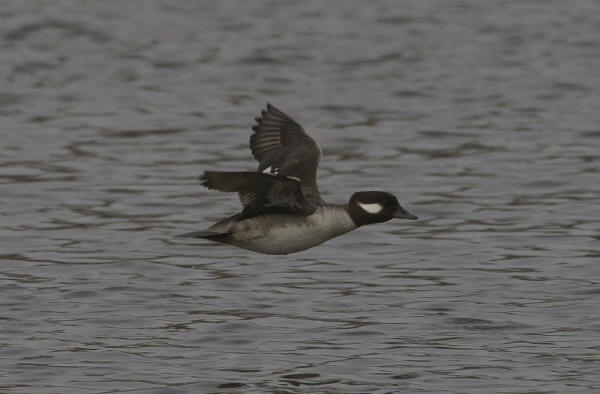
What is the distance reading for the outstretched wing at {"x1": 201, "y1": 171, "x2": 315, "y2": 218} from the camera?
10.7 m

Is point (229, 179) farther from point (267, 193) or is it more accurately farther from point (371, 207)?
point (371, 207)

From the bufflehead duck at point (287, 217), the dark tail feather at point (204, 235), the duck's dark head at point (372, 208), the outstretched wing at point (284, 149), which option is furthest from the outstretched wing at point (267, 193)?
the outstretched wing at point (284, 149)

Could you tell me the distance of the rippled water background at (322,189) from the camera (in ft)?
36.9

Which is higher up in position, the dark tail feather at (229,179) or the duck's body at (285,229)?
the dark tail feather at (229,179)

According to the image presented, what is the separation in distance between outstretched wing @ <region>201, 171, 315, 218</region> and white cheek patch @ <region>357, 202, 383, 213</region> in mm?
409

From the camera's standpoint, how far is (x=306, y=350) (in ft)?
37.4

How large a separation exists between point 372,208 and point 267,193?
3.01ft

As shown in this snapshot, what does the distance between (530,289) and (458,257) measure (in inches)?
54.0

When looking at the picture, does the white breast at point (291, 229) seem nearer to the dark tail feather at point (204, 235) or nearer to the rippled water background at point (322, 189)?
the dark tail feather at point (204, 235)

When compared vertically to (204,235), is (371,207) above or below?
above

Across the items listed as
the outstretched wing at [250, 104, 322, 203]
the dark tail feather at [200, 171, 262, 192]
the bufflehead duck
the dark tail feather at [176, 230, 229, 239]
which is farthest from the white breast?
the outstretched wing at [250, 104, 322, 203]

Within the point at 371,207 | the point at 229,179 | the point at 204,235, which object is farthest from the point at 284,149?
the point at 229,179

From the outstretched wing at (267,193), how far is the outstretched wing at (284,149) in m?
0.83

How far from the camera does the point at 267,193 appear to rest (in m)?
11.2
